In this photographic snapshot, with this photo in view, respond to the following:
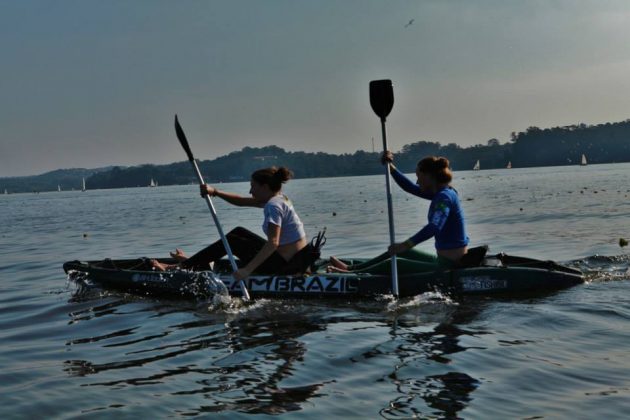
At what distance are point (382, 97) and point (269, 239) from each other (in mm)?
3362

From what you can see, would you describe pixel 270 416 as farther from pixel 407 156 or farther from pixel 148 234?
pixel 407 156

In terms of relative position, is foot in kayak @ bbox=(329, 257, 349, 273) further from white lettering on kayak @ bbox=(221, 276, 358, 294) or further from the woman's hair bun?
the woman's hair bun

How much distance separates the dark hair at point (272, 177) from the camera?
1034 centimetres

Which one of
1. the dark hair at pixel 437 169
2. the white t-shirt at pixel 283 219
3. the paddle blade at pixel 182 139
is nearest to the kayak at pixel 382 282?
the white t-shirt at pixel 283 219

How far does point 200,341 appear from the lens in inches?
335

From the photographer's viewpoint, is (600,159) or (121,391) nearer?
(121,391)

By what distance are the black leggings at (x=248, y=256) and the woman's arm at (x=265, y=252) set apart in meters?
0.42

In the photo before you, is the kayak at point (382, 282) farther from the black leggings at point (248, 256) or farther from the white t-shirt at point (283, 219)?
the white t-shirt at point (283, 219)

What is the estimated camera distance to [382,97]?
12180 mm

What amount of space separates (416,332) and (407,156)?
172300 millimetres

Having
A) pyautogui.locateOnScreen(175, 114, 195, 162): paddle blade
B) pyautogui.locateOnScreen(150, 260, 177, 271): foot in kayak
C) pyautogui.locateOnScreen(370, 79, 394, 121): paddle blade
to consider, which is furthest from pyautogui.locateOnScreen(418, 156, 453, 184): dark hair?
pyautogui.locateOnScreen(150, 260, 177, 271): foot in kayak

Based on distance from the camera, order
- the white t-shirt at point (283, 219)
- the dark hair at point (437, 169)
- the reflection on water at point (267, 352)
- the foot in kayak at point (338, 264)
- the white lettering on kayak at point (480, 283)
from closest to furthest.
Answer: the reflection on water at point (267, 352)
the white t-shirt at point (283, 219)
the dark hair at point (437, 169)
the white lettering on kayak at point (480, 283)
the foot in kayak at point (338, 264)

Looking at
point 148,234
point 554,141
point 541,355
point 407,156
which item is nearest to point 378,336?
point 541,355

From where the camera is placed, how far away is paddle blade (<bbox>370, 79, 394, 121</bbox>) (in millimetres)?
12180
